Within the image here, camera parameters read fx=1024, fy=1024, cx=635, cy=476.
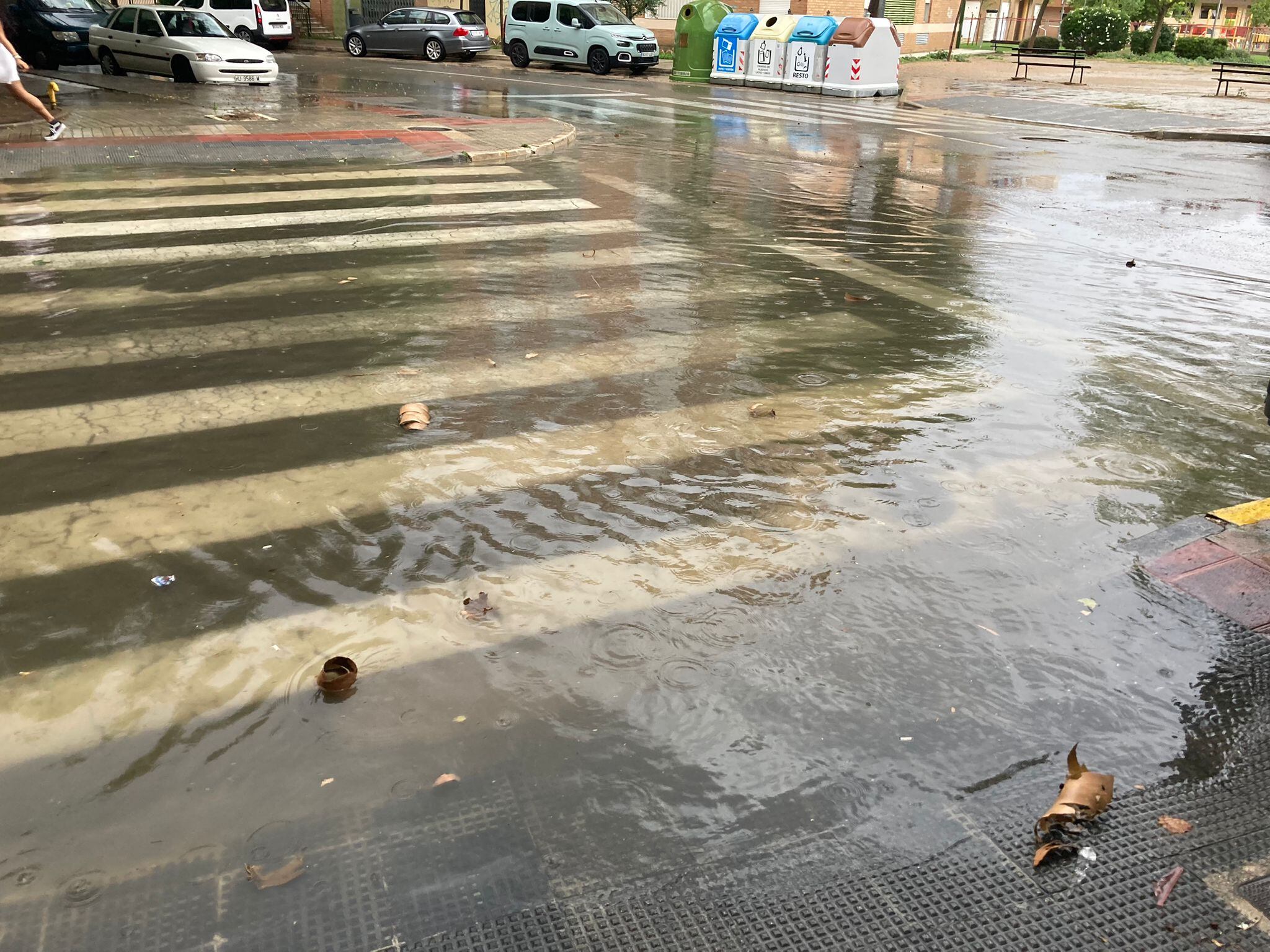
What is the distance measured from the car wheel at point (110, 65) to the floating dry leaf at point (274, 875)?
26.6 m

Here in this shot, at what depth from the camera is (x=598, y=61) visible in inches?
1218

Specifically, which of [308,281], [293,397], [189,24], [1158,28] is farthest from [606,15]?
[1158,28]

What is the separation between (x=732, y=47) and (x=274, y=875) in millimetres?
29471

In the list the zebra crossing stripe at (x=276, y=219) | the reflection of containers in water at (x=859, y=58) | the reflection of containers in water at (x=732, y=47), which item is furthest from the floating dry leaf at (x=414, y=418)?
the reflection of containers in water at (x=732, y=47)

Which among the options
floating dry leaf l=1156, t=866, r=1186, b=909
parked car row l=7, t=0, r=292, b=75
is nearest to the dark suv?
parked car row l=7, t=0, r=292, b=75

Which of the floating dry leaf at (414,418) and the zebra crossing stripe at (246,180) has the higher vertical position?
the zebra crossing stripe at (246,180)

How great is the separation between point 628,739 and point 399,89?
22.9 m

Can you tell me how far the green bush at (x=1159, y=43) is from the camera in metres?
51.2

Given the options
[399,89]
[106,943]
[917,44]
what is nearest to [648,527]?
[106,943]

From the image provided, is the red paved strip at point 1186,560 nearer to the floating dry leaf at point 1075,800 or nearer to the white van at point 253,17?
the floating dry leaf at point 1075,800

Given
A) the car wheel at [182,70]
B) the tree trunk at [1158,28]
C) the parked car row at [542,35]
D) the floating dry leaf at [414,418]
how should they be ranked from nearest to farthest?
the floating dry leaf at [414,418] < the car wheel at [182,70] < the parked car row at [542,35] < the tree trunk at [1158,28]

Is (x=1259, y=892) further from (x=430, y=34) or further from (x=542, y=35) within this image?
(x=430, y=34)

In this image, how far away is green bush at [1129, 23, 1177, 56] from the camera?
2014 inches

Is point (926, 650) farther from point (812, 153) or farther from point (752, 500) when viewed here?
point (812, 153)
